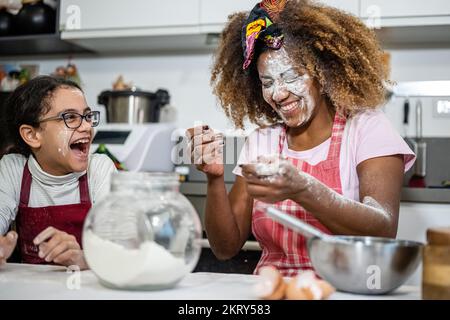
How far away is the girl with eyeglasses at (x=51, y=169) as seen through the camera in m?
1.54

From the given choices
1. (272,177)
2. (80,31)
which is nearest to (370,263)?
(272,177)

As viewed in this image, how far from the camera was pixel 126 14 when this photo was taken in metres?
2.71

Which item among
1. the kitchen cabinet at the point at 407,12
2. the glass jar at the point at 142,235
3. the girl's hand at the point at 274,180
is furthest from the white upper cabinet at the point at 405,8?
the glass jar at the point at 142,235

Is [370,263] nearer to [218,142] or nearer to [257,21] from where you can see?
[218,142]

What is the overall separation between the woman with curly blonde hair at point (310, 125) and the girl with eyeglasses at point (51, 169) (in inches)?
15.5

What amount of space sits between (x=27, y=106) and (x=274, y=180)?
37.4 inches

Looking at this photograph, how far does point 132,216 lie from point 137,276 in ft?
0.28

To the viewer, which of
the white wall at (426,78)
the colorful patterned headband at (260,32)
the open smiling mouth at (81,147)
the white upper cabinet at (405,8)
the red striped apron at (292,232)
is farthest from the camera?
the white wall at (426,78)

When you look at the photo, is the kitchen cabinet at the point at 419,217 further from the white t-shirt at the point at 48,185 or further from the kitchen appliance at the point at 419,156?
the white t-shirt at the point at 48,185

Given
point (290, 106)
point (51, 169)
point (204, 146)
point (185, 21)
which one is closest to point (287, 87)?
point (290, 106)

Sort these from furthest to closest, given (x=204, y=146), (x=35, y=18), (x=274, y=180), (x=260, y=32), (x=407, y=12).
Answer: (x=35, y=18)
(x=407, y=12)
(x=260, y=32)
(x=204, y=146)
(x=274, y=180)

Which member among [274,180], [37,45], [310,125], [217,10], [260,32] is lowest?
[274,180]

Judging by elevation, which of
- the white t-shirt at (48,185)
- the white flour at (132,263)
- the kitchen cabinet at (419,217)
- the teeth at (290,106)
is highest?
the teeth at (290,106)

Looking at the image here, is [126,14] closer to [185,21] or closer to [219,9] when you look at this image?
[185,21]
